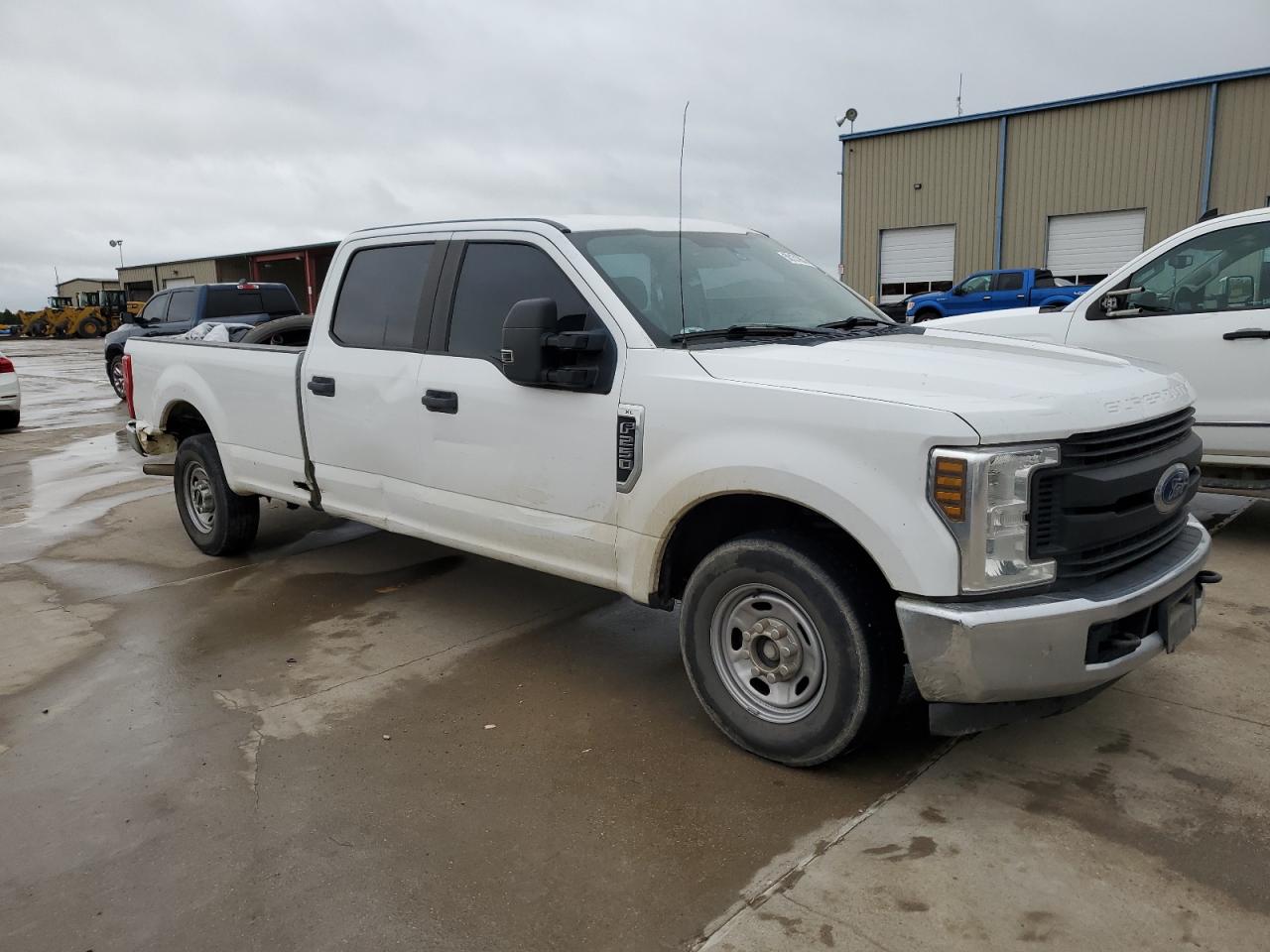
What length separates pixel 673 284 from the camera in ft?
13.2

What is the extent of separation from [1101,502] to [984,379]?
52 cm

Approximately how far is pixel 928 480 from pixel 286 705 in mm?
2780

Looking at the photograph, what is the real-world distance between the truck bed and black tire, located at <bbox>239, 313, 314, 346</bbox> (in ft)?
1.35

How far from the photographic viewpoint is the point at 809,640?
3.24 metres

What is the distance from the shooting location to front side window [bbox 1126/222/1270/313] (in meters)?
5.84

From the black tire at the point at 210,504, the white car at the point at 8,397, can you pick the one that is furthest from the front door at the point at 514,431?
the white car at the point at 8,397

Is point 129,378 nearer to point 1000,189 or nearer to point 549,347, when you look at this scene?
point 549,347

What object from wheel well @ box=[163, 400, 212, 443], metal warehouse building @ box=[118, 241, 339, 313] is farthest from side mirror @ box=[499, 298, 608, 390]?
metal warehouse building @ box=[118, 241, 339, 313]

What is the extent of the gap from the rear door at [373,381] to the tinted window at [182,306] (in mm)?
11549

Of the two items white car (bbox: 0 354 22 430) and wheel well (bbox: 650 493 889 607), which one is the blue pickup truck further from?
wheel well (bbox: 650 493 889 607)

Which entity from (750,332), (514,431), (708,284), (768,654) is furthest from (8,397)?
(768,654)

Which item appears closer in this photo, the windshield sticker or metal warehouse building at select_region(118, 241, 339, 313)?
the windshield sticker

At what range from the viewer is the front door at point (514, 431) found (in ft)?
12.4

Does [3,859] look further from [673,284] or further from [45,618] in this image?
[673,284]
